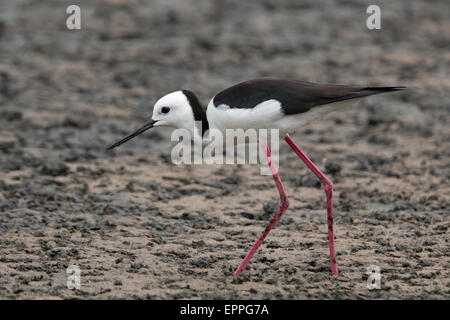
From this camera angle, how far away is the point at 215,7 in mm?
14492

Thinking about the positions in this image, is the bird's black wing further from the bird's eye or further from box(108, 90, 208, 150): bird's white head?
the bird's eye

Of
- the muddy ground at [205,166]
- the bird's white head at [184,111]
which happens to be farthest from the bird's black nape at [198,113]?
the muddy ground at [205,166]

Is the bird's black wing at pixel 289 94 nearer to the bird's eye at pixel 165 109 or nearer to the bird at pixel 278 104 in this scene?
the bird at pixel 278 104

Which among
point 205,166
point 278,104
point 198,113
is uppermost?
point 278,104

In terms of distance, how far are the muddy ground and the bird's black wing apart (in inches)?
50.0

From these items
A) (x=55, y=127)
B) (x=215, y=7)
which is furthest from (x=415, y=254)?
(x=215, y=7)

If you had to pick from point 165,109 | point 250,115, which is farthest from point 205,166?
point 250,115

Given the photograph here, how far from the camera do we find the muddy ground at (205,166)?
18.9 ft

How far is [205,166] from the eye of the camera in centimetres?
845

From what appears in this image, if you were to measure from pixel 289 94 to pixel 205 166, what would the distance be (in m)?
3.00

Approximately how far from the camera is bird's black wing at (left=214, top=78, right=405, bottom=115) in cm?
550

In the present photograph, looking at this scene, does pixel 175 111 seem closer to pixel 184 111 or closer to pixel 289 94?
pixel 184 111

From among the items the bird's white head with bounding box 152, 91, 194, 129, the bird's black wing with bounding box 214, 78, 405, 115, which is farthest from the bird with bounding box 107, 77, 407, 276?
the bird's white head with bounding box 152, 91, 194, 129

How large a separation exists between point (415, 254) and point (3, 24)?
947cm
